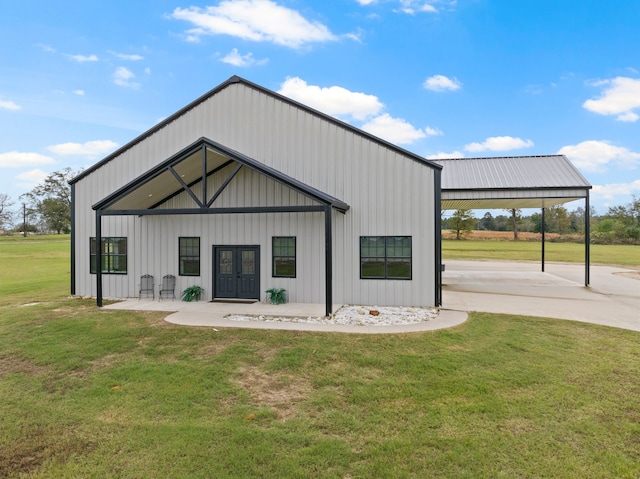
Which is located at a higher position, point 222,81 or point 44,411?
point 222,81

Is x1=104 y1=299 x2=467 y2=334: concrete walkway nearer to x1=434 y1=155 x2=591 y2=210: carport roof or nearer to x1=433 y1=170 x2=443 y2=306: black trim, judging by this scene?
x1=433 y1=170 x2=443 y2=306: black trim

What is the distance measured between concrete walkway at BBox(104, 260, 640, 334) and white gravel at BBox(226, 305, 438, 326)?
1.04ft

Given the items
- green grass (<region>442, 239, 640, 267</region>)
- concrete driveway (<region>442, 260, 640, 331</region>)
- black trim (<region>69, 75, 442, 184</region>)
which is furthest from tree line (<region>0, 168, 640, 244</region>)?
black trim (<region>69, 75, 442, 184</region>)

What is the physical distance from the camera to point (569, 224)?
2429 inches

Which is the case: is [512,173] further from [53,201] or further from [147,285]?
[53,201]

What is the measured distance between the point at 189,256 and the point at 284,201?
4134mm

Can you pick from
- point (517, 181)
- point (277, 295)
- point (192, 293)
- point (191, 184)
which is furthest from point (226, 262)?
point (517, 181)

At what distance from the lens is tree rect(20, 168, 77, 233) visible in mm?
68375

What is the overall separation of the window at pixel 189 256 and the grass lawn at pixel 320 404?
15.7 ft

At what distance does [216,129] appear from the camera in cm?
1335

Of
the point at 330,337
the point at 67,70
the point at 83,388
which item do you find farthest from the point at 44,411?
the point at 67,70

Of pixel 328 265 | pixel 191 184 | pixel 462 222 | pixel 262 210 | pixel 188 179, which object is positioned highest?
pixel 462 222

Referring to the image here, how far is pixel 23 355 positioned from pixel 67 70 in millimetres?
18372

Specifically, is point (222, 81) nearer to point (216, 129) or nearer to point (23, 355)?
point (216, 129)
